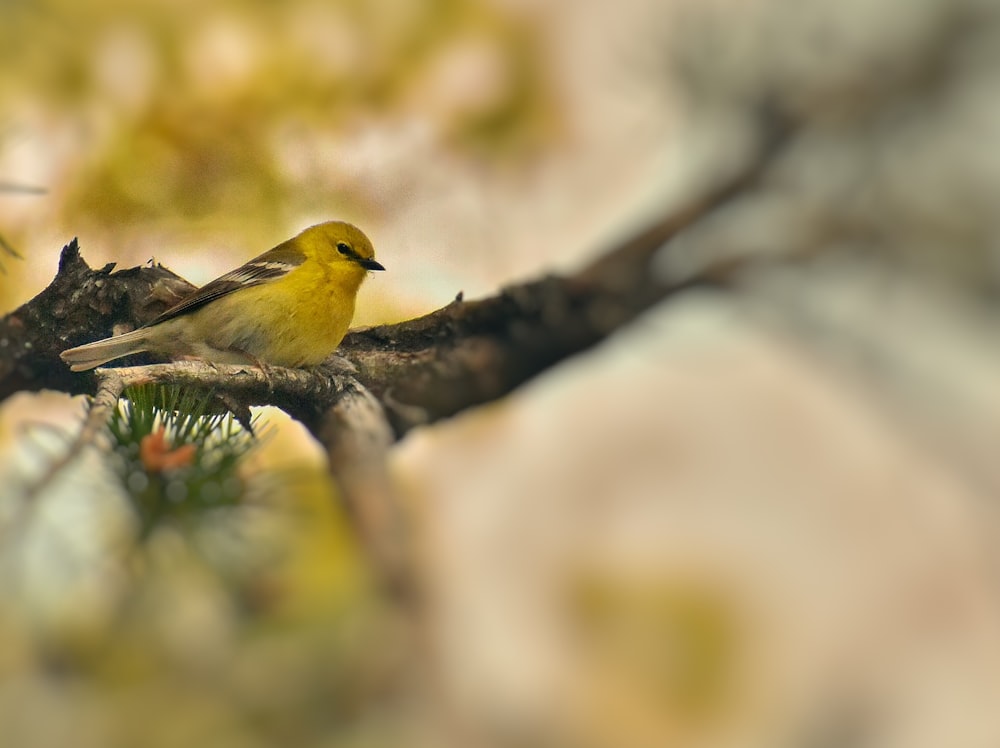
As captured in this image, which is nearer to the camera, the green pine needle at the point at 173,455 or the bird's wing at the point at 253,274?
the green pine needle at the point at 173,455

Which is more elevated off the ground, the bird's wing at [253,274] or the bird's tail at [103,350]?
the bird's wing at [253,274]

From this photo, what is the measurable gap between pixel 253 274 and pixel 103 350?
0.14 metres

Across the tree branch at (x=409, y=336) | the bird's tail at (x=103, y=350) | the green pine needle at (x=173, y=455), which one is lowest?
the green pine needle at (x=173, y=455)

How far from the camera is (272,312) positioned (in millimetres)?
478

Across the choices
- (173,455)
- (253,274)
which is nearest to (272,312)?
(253,274)

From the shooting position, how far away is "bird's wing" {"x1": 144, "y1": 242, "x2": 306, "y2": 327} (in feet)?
1.41

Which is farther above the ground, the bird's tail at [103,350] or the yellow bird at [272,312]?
the yellow bird at [272,312]

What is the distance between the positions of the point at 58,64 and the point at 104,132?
0.20 metres

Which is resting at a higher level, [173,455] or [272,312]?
[272,312]

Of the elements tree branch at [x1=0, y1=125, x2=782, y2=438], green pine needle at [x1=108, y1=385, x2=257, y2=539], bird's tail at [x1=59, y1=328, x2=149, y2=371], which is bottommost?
green pine needle at [x1=108, y1=385, x2=257, y2=539]

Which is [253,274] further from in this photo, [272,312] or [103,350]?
[103,350]

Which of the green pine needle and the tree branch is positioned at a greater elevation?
the tree branch

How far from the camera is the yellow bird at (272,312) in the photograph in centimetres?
39

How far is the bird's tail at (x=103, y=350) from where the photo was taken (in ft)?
1.16
